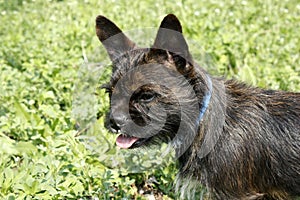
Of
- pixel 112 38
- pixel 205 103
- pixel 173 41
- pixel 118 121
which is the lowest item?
pixel 118 121

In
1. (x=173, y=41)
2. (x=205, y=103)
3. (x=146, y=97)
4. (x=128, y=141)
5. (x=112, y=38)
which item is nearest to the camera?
(x=173, y=41)

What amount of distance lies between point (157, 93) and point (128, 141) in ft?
1.65

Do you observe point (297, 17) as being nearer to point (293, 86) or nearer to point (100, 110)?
point (293, 86)

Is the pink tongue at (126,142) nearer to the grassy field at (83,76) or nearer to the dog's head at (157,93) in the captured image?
the dog's head at (157,93)

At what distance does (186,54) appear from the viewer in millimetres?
4164

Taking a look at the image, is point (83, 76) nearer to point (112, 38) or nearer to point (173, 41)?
point (112, 38)

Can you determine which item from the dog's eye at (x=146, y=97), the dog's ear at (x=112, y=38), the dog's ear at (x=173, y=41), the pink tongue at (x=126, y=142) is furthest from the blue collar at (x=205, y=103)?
the dog's ear at (x=112, y=38)

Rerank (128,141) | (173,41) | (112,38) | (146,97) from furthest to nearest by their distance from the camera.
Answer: (112,38), (128,141), (146,97), (173,41)

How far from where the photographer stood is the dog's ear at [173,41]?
3958 millimetres

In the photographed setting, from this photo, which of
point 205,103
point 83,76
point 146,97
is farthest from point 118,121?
point 83,76

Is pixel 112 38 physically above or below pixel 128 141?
above

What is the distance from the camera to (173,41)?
160 inches

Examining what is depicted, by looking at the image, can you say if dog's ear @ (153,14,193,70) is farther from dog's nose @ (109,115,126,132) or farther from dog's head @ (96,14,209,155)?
A: dog's nose @ (109,115,126,132)

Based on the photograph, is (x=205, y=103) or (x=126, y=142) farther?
(x=126, y=142)
